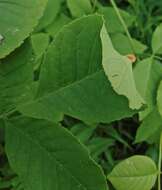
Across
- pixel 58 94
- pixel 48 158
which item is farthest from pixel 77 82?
pixel 48 158

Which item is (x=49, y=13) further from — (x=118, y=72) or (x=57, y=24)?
(x=118, y=72)

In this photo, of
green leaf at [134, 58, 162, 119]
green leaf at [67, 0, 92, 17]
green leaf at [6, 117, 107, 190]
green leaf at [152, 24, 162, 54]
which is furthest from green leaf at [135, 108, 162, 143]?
green leaf at [6, 117, 107, 190]

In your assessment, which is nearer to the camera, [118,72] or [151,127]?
[118,72]

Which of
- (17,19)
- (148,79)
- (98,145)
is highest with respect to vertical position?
(17,19)

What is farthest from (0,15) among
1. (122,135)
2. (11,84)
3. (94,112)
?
(122,135)

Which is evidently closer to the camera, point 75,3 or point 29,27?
point 29,27

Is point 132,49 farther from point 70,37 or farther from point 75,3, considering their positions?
point 70,37

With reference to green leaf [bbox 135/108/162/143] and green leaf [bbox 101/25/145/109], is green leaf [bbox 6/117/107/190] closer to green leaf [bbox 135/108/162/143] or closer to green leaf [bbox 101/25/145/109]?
green leaf [bbox 101/25/145/109]
